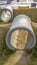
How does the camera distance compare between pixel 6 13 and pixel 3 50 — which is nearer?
pixel 3 50

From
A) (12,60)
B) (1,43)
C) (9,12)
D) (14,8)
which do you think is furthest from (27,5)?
(12,60)

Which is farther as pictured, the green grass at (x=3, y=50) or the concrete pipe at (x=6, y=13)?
the concrete pipe at (x=6, y=13)

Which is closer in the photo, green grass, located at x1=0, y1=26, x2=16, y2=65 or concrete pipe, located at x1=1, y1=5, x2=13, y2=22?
green grass, located at x1=0, y1=26, x2=16, y2=65

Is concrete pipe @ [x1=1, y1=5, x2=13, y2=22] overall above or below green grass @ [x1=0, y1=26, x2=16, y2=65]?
above

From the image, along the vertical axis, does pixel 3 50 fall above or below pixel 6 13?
below

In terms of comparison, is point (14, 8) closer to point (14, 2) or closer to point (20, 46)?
point (14, 2)

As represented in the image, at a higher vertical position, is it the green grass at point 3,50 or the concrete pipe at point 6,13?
the concrete pipe at point 6,13

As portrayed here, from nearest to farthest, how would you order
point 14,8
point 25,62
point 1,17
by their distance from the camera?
point 25,62
point 1,17
point 14,8

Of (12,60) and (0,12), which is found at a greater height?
(0,12)
